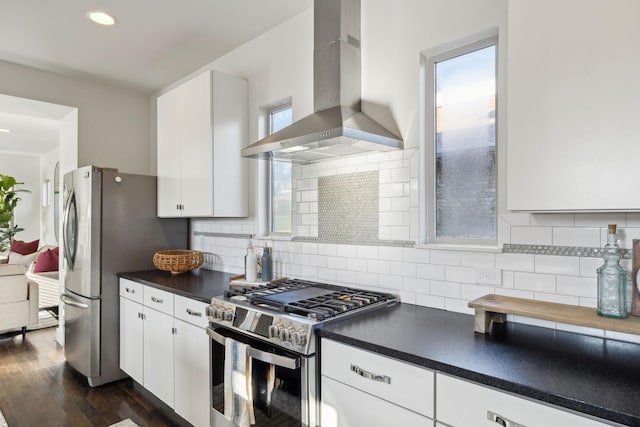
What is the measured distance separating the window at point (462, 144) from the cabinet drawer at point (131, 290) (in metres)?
2.18

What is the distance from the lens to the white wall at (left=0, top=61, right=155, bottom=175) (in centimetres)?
352

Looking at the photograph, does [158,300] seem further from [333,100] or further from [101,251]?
[333,100]

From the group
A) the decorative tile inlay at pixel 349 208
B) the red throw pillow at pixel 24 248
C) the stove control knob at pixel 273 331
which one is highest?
the decorative tile inlay at pixel 349 208

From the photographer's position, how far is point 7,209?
7664 millimetres

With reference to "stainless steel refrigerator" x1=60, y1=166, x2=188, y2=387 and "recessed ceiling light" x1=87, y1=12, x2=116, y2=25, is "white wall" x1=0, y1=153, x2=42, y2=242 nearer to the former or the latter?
"stainless steel refrigerator" x1=60, y1=166, x2=188, y2=387

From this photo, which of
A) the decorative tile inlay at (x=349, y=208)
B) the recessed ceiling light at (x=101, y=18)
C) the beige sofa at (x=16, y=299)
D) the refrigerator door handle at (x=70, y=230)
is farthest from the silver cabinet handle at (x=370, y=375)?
the beige sofa at (x=16, y=299)

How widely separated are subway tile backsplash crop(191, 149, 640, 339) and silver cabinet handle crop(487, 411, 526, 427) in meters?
0.69

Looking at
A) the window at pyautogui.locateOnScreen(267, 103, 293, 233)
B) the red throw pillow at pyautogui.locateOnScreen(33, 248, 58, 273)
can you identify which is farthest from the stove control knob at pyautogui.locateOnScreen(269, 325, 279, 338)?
the red throw pillow at pyautogui.locateOnScreen(33, 248, 58, 273)

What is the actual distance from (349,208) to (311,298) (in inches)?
25.9

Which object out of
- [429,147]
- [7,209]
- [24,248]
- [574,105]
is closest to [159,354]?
[429,147]

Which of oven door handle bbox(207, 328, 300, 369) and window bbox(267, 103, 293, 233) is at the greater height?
window bbox(267, 103, 293, 233)

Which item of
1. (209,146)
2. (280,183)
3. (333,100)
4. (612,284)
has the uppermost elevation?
(333,100)

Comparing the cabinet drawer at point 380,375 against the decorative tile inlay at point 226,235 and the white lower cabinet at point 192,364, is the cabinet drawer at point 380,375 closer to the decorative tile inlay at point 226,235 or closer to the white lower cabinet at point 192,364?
the white lower cabinet at point 192,364

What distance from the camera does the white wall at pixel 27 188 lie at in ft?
28.0
